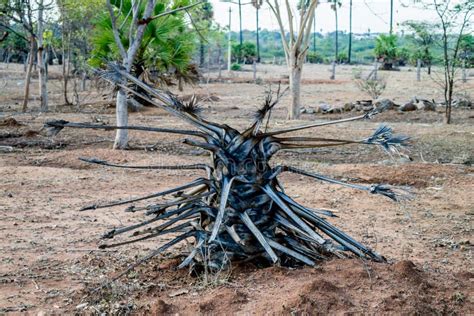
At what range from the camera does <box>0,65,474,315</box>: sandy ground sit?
3.04m

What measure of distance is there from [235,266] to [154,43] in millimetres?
12663

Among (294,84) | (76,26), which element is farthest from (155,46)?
(76,26)

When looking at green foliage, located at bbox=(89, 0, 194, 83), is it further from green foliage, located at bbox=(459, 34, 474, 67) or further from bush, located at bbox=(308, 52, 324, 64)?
bush, located at bbox=(308, 52, 324, 64)

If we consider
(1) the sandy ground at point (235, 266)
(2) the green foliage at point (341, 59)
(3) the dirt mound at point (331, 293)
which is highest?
(2) the green foliage at point (341, 59)

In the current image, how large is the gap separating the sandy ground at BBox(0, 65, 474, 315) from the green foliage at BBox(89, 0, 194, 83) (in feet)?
8.30

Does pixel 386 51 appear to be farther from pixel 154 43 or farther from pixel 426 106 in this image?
pixel 154 43

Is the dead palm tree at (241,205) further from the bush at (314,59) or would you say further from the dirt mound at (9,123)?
the bush at (314,59)

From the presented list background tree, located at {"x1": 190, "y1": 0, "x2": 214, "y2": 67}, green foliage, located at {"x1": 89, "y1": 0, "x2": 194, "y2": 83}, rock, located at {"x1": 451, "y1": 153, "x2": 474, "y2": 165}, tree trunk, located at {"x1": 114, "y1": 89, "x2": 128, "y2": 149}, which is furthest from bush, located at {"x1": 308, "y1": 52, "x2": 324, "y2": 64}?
tree trunk, located at {"x1": 114, "y1": 89, "x2": 128, "y2": 149}

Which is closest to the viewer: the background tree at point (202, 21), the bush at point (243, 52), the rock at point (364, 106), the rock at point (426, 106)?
the background tree at point (202, 21)

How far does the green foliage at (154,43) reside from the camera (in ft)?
48.1

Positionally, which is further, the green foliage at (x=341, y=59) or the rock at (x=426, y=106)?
the green foliage at (x=341, y=59)

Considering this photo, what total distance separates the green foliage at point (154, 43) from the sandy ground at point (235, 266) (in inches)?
99.6

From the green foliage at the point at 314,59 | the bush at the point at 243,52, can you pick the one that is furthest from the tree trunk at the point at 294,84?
the green foliage at the point at 314,59

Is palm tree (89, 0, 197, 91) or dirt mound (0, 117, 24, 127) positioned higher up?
palm tree (89, 0, 197, 91)
